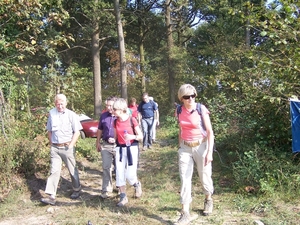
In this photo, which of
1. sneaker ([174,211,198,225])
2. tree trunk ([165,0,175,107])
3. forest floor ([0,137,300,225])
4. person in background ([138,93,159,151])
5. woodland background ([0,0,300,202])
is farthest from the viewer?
tree trunk ([165,0,175,107])

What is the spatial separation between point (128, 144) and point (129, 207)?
1.00m

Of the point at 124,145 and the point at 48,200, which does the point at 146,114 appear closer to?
the point at 124,145

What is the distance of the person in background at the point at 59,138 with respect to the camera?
512cm

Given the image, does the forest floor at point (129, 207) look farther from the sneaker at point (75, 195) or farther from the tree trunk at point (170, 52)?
the tree trunk at point (170, 52)

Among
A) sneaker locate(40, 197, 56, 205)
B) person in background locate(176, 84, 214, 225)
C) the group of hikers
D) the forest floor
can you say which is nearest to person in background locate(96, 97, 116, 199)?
the group of hikers

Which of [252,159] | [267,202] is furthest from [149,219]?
[252,159]

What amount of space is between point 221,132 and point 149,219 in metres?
3.69

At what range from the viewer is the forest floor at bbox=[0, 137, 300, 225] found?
4297 mm

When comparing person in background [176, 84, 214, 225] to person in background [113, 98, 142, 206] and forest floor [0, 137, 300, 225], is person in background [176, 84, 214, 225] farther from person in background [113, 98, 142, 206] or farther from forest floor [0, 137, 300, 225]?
person in background [113, 98, 142, 206]

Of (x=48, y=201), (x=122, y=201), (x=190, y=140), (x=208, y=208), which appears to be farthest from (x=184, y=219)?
(x=48, y=201)

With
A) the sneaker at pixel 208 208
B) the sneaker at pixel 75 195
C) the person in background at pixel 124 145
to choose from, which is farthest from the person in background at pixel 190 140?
the sneaker at pixel 75 195

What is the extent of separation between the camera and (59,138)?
5156 mm

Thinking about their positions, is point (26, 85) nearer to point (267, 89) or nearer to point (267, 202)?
point (267, 89)

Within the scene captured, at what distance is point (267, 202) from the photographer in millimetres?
4551
